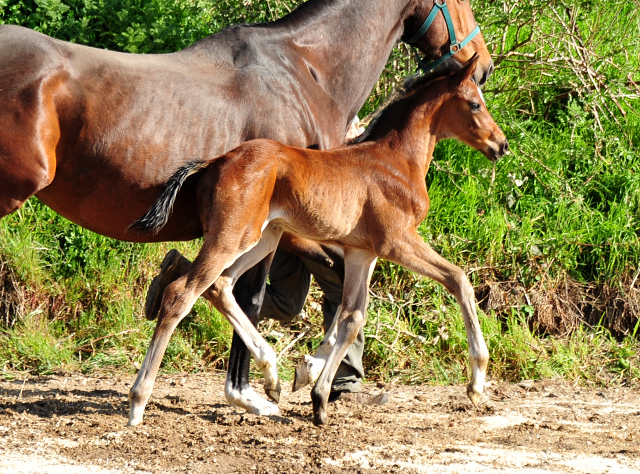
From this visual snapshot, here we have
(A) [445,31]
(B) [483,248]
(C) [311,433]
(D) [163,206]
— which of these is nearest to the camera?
(D) [163,206]

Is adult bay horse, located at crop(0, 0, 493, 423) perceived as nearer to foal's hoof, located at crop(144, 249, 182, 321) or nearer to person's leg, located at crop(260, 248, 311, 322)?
foal's hoof, located at crop(144, 249, 182, 321)

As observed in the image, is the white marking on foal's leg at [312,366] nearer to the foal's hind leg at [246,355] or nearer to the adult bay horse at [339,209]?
the adult bay horse at [339,209]

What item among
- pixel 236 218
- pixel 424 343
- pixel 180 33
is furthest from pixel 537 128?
pixel 236 218

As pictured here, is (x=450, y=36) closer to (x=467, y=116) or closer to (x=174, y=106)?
(x=467, y=116)

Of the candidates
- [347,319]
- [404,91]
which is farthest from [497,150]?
[347,319]

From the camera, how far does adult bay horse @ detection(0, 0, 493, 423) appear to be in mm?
3955

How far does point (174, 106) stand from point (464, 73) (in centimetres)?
168

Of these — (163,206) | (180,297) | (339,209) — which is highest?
(339,209)

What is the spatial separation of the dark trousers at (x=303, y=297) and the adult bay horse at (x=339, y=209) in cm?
39

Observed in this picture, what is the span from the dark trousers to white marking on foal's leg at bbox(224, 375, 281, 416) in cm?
67

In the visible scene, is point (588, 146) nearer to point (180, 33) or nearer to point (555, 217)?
point (555, 217)

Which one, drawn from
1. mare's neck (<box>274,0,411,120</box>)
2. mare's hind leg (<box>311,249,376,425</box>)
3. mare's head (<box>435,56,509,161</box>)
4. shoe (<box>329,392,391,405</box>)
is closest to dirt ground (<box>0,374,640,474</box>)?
shoe (<box>329,392,391,405</box>)

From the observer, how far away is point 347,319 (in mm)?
4559

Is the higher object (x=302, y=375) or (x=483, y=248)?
(x=483, y=248)
